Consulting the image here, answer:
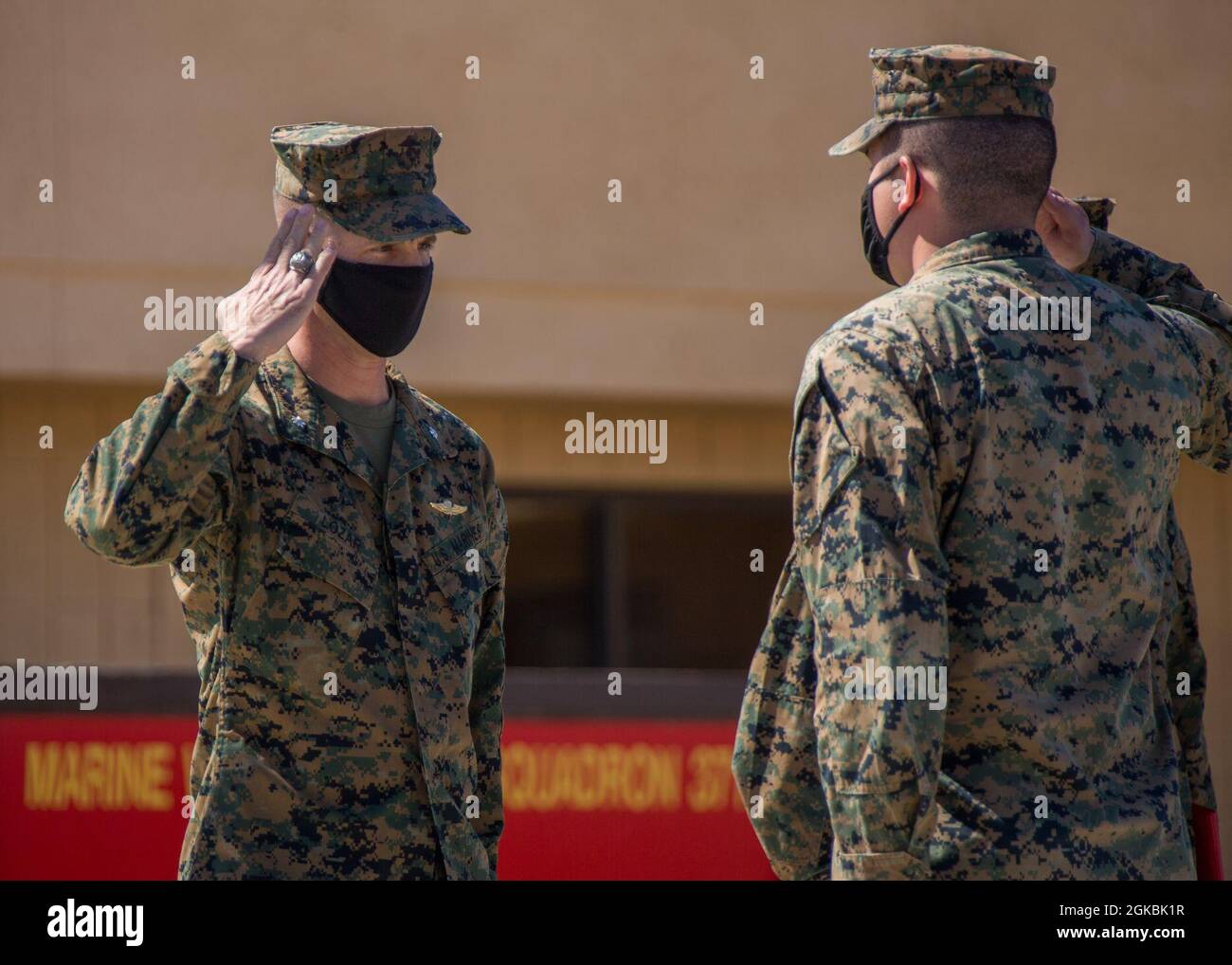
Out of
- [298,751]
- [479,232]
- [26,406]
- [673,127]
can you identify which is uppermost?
[673,127]

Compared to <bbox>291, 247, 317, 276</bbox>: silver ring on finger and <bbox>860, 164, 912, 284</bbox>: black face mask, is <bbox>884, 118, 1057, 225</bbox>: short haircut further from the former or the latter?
<bbox>291, 247, 317, 276</bbox>: silver ring on finger

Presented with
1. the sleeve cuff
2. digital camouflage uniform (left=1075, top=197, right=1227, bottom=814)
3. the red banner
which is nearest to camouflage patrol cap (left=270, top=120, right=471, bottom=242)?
the sleeve cuff

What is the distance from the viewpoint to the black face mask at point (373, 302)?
3602mm

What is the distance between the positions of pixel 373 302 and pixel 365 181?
26cm

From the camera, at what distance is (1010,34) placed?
942 cm

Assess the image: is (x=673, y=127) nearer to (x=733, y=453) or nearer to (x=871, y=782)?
(x=733, y=453)

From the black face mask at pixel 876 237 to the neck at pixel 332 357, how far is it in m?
1.10

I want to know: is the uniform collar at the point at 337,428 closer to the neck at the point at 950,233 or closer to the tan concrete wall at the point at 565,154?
the neck at the point at 950,233

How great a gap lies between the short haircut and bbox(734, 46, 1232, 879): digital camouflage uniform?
0.03 meters

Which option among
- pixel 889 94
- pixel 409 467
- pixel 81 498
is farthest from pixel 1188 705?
pixel 81 498

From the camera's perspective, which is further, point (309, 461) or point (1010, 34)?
point (1010, 34)

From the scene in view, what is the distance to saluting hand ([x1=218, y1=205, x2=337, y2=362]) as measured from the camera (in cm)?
327

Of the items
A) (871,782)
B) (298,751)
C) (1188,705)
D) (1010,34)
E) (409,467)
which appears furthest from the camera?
(1010,34)

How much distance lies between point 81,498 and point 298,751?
2.06 feet
